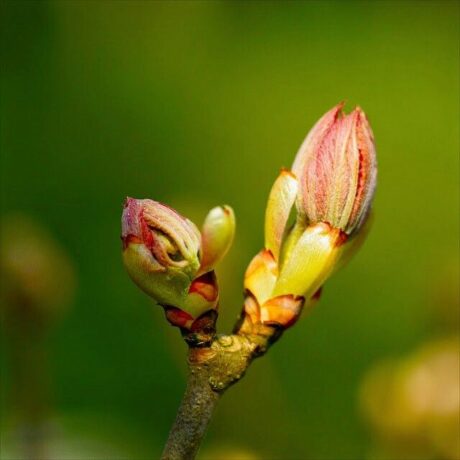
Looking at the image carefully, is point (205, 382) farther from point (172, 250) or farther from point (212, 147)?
point (212, 147)

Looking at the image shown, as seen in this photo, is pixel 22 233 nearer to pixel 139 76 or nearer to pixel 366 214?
pixel 366 214

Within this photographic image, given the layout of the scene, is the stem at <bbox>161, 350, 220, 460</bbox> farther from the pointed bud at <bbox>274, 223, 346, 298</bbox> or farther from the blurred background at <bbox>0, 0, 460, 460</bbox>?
the blurred background at <bbox>0, 0, 460, 460</bbox>

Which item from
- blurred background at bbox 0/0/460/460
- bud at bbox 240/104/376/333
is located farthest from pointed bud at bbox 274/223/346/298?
blurred background at bbox 0/0/460/460

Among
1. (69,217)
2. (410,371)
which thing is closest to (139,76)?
(69,217)

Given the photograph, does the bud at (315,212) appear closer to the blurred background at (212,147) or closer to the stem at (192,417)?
the stem at (192,417)

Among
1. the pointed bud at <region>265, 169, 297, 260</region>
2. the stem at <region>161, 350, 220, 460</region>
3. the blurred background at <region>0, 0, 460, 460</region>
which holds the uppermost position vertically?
the blurred background at <region>0, 0, 460, 460</region>

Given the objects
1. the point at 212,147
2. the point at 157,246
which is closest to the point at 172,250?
the point at 157,246

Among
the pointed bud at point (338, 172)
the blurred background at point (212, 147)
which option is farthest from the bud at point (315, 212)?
the blurred background at point (212, 147)
